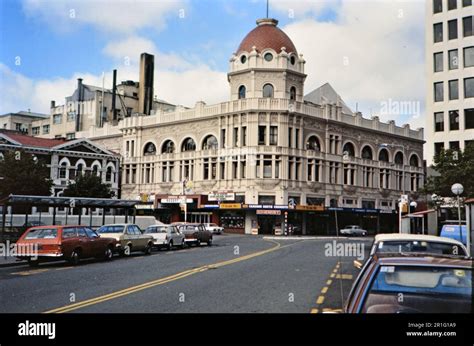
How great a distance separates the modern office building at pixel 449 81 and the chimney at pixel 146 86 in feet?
171

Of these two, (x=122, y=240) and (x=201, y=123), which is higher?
(x=201, y=123)

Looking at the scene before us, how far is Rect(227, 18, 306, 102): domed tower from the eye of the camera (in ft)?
223

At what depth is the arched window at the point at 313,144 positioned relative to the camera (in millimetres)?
69438

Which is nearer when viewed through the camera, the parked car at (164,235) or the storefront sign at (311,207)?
the parked car at (164,235)

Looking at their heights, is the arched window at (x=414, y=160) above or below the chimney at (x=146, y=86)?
below

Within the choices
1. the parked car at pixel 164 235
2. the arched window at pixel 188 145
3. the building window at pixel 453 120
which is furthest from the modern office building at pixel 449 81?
the arched window at pixel 188 145

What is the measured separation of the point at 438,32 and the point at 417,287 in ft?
97.5

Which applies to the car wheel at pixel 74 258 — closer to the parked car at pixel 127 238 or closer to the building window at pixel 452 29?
the parked car at pixel 127 238

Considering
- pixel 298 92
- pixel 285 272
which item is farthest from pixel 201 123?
pixel 285 272

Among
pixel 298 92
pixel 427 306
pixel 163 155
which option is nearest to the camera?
pixel 427 306

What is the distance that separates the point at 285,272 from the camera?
59.4 feet

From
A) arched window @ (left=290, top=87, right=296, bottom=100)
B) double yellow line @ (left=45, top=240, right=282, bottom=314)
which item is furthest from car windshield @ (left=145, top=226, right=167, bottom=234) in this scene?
arched window @ (left=290, top=87, right=296, bottom=100)
